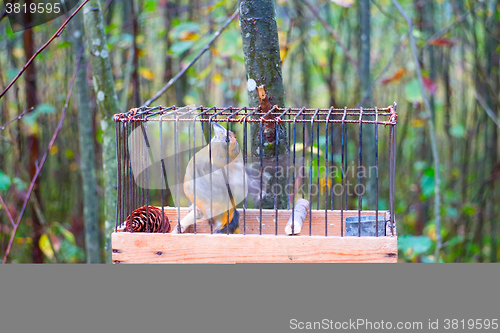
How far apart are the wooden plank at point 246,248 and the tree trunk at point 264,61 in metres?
0.36

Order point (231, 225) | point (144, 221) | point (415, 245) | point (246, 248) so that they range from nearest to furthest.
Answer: point (246, 248) → point (144, 221) → point (231, 225) → point (415, 245)

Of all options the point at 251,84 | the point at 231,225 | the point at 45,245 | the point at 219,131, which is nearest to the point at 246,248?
the point at 231,225

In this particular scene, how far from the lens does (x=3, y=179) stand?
8.38 feet

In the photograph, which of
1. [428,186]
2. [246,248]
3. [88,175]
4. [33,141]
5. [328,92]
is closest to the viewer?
[246,248]

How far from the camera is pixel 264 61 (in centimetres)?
171

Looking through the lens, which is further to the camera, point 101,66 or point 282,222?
point 101,66

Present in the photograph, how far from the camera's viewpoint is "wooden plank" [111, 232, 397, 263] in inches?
52.1

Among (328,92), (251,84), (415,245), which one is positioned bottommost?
(415,245)

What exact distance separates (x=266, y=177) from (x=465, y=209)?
97.6 inches

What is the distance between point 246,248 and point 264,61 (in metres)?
0.71

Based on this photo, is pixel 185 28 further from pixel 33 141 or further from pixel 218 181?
pixel 218 181

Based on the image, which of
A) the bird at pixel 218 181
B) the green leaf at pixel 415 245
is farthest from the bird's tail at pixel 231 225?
the green leaf at pixel 415 245

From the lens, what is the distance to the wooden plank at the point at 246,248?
4.34 ft

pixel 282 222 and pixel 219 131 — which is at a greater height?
pixel 219 131
